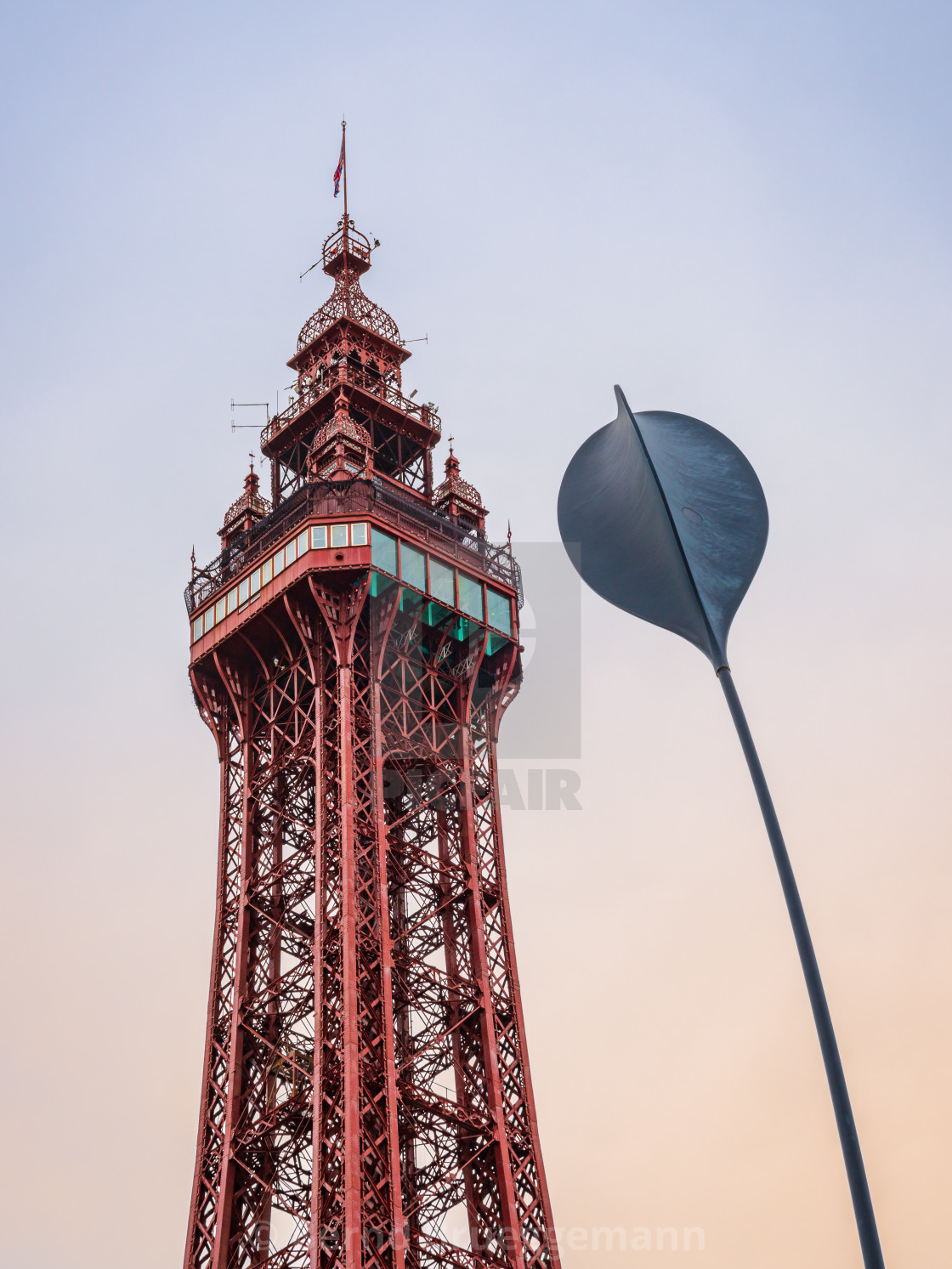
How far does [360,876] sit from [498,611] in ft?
48.3

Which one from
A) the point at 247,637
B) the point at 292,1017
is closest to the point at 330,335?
the point at 247,637

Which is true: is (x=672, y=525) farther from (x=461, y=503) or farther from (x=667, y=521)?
(x=461, y=503)

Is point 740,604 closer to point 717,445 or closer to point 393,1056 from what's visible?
point 717,445

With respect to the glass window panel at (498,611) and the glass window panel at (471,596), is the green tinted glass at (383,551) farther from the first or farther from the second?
the glass window panel at (498,611)

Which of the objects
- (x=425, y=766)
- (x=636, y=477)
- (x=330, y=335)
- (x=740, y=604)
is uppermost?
(x=330, y=335)

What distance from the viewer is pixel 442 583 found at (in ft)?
206

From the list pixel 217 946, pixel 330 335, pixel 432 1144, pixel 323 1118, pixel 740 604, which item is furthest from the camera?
pixel 330 335

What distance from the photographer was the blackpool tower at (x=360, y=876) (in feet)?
170

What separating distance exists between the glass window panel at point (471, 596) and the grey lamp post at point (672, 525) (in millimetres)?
49492

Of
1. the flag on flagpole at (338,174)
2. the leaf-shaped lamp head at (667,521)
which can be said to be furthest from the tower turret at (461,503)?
the leaf-shaped lamp head at (667,521)

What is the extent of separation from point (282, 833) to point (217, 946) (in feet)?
18.0

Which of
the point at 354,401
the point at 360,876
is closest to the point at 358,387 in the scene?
the point at 354,401

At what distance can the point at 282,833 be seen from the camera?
61.8 meters

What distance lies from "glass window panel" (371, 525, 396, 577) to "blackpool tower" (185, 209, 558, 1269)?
112 millimetres
